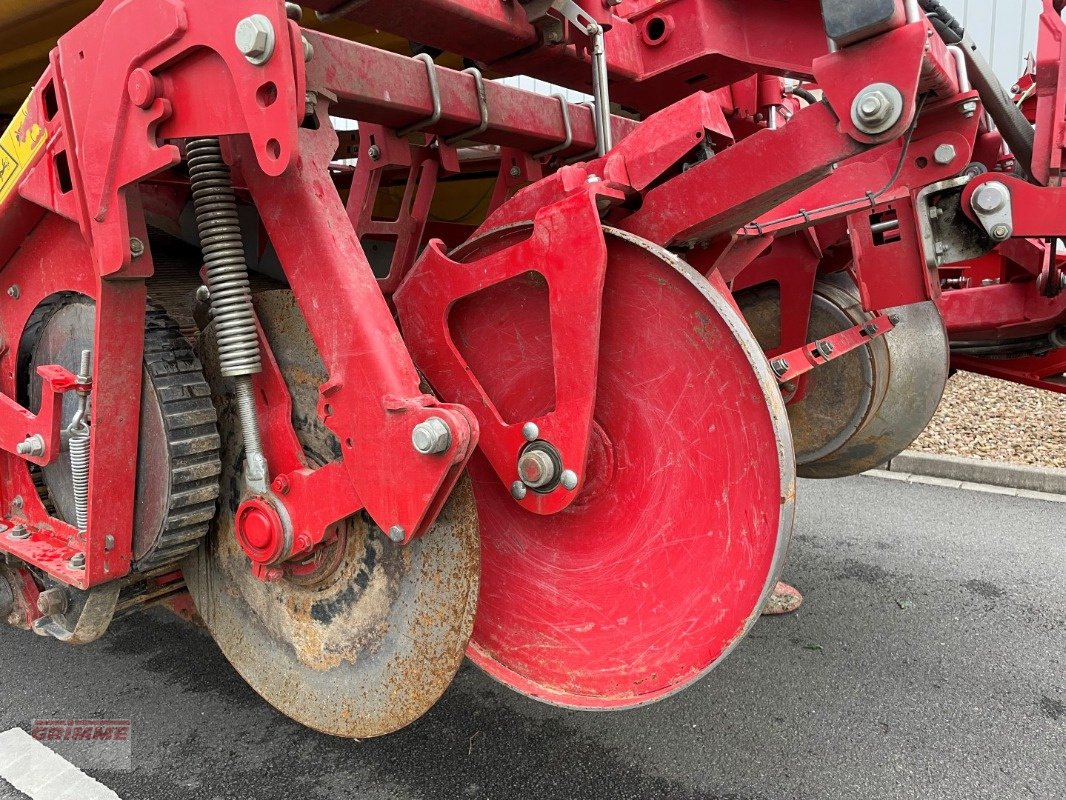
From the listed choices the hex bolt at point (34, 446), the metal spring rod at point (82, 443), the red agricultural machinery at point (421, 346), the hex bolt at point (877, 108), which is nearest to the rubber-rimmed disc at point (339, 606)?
the red agricultural machinery at point (421, 346)

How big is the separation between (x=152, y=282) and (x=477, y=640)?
144 centimetres

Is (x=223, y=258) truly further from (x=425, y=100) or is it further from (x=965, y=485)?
(x=965, y=485)

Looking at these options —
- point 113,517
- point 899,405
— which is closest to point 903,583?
point 899,405

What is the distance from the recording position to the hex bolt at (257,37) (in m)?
1.40

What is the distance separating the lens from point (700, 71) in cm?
236

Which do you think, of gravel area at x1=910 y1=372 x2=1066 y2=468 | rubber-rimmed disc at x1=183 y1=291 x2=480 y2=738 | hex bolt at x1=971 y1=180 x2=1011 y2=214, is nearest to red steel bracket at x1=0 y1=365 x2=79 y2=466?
rubber-rimmed disc at x1=183 y1=291 x2=480 y2=738

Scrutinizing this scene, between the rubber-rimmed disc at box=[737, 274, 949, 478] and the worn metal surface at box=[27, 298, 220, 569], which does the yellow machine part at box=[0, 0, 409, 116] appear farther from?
the rubber-rimmed disc at box=[737, 274, 949, 478]

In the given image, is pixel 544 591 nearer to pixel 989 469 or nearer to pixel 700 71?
pixel 700 71

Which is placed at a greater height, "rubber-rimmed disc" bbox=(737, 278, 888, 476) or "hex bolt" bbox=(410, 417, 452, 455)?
"hex bolt" bbox=(410, 417, 452, 455)

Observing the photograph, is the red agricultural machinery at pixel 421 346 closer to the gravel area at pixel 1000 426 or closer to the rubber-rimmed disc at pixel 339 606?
the rubber-rimmed disc at pixel 339 606

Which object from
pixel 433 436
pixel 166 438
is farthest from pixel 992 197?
pixel 166 438
